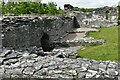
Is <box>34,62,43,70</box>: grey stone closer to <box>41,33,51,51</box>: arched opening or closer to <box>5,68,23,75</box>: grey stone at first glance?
<box>5,68,23,75</box>: grey stone

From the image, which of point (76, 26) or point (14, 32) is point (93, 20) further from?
point (14, 32)

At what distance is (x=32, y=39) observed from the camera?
55.0 feet

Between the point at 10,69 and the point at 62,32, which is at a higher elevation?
Result: the point at 10,69

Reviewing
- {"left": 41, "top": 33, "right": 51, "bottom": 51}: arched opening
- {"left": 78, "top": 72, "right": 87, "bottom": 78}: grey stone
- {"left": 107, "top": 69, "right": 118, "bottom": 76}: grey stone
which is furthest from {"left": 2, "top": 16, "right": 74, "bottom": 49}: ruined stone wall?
{"left": 107, "top": 69, "right": 118, "bottom": 76}: grey stone

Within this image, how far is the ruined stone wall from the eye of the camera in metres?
14.2

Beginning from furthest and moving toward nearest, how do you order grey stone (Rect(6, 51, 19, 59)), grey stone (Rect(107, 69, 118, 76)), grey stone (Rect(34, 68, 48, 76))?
grey stone (Rect(6, 51, 19, 59))
grey stone (Rect(34, 68, 48, 76))
grey stone (Rect(107, 69, 118, 76))

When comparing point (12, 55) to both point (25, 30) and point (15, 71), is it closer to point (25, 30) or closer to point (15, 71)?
point (15, 71)

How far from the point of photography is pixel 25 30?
51.9 feet

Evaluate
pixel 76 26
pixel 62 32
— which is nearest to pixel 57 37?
pixel 62 32

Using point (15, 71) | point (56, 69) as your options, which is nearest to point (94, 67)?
point (56, 69)

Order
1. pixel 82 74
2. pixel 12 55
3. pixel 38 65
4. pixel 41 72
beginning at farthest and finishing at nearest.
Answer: pixel 12 55
pixel 38 65
pixel 41 72
pixel 82 74

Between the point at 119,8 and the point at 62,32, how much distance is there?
53.2ft

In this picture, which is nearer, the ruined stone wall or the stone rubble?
the stone rubble

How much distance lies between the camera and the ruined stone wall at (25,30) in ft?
46.5
